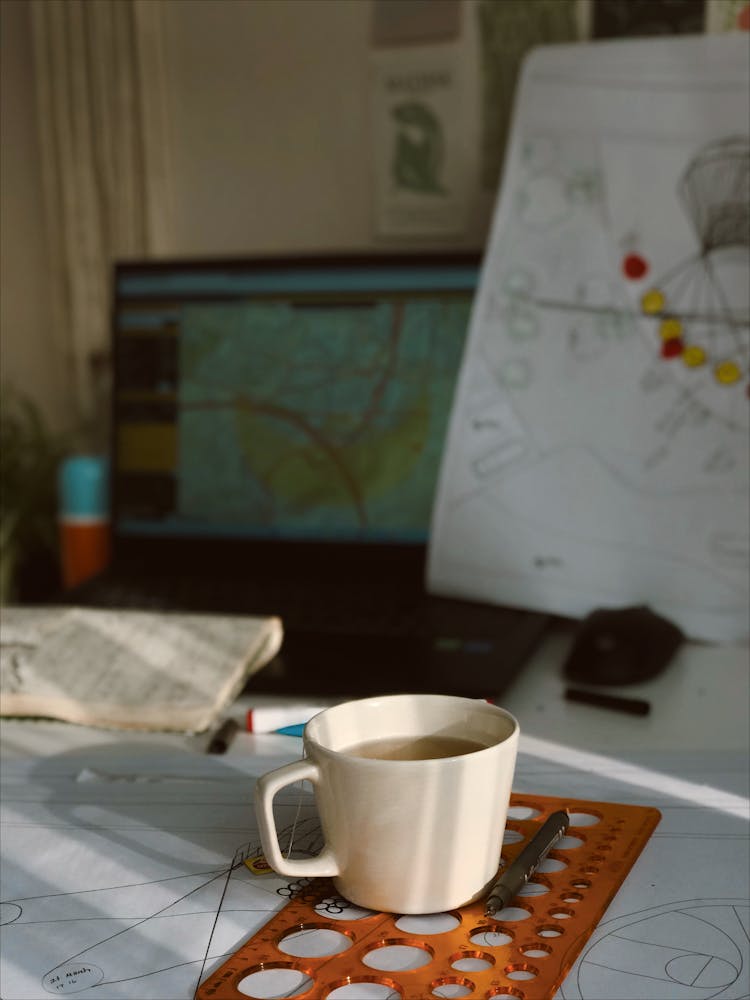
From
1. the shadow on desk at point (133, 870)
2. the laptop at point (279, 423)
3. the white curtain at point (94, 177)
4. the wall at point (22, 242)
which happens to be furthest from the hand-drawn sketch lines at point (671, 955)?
the white curtain at point (94, 177)

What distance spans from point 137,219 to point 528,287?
0.46 meters

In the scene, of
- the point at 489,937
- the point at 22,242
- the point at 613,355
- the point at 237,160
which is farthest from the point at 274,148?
the point at 489,937

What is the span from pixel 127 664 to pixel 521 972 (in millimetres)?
377

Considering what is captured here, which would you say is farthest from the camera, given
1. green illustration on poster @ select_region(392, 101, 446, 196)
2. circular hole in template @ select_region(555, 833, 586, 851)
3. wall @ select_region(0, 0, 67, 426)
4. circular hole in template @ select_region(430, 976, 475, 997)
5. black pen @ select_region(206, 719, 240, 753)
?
green illustration on poster @ select_region(392, 101, 446, 196)

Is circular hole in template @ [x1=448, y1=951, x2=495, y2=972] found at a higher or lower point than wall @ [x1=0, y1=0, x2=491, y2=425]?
lower

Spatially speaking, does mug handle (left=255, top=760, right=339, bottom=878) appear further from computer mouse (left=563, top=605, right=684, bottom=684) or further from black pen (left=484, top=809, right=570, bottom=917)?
computer mouse (left=563, top=605, right=684, bottom=684)

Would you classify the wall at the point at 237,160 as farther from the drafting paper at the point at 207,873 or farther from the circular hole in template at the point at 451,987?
the circular hole in template at the point at 451,987

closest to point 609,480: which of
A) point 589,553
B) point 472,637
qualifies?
point 589,553

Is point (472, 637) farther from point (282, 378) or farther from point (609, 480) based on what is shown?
point (282, 378)

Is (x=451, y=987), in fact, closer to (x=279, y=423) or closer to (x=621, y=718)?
(x=621, y=718)

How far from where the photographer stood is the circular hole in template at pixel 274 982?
35cm

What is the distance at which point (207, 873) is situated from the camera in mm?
434

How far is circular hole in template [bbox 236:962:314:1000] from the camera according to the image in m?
0.35

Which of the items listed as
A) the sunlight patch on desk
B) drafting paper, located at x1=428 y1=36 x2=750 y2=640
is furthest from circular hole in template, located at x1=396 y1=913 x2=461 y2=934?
drafting paper, located at x1=428 y1=36 x2=750 y2=640
